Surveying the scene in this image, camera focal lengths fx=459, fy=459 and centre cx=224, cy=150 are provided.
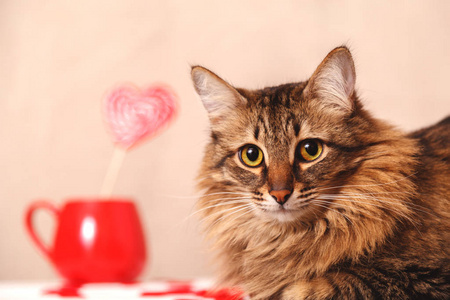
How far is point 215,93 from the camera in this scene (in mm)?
1219

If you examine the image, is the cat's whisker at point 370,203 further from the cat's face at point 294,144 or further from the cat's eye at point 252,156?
the cat's eye at point 252,156

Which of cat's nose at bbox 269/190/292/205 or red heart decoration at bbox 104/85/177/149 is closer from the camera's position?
cat's nose at bbox 269/190/292/205

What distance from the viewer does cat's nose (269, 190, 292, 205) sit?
98 cm

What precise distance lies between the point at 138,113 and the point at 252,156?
2.17 feet

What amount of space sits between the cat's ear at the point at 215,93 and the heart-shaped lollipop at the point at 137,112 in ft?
1.38

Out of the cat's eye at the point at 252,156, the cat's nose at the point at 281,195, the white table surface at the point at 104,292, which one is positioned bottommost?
the white table surface at the point at 104,292

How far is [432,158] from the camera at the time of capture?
114 centimetres

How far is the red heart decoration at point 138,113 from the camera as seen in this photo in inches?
64.4

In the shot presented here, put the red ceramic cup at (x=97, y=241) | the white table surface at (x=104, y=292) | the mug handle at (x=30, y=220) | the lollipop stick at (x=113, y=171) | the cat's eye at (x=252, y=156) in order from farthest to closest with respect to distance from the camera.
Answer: the lollipop stick at (x=113, y=171) → the mug handle at (x=30, y=220) → the red ceramic cup at (x=97, y=241) → the white table surface at (x=104, y=292) → the cat's eye at (x=252, y=156)

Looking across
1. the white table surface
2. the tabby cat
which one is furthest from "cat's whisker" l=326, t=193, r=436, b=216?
the white table surface

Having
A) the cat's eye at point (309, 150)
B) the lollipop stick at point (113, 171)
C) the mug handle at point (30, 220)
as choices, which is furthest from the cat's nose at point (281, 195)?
the lollipop stick at point (113, 171)

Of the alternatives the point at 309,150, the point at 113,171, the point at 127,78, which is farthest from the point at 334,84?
the point at 127,78

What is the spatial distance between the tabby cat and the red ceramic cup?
0.42m

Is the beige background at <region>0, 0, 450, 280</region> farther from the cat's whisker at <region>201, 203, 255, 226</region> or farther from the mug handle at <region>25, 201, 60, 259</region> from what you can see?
the cat's whisker at <region>201, 203, 255, 226</region>
